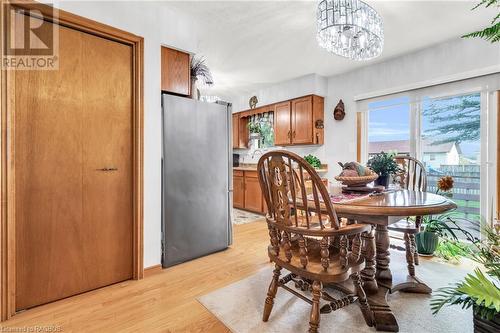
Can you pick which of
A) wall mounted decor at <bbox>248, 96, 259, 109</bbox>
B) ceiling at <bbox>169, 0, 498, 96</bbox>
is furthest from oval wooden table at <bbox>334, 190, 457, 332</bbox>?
wall mounted decor at <bbox>248, 96, 259, 109</bbox>

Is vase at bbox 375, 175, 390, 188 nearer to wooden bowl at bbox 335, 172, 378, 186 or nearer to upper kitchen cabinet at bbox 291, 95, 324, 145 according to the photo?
wooden bowl at bbox 335, 172, 378, 186

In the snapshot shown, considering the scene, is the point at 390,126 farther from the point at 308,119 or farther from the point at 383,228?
the point at 383,228

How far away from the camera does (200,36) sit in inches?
116

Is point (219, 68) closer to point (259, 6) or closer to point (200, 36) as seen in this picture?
point (200, 36)

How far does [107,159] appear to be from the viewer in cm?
209

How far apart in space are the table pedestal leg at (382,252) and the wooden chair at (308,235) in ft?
1.63

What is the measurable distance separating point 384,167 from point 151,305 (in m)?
1.98

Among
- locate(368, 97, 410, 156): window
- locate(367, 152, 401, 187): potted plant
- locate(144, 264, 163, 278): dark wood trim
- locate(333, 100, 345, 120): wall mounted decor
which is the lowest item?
locate(144, 264, 163, 278): dark wood trim

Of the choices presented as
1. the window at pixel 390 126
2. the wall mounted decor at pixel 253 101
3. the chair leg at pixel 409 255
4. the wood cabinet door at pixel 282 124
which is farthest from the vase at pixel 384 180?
the wall mounted decor at pixel 253 101

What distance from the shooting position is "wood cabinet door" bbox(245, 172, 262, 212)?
4692 millimetres

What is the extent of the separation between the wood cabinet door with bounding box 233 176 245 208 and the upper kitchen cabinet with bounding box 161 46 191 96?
2.78 meters

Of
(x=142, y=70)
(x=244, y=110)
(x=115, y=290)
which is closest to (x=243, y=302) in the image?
(x=115, y=290)

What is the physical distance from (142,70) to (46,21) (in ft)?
2.24

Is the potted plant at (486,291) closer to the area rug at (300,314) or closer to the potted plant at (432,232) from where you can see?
the area rug at (300,314)
